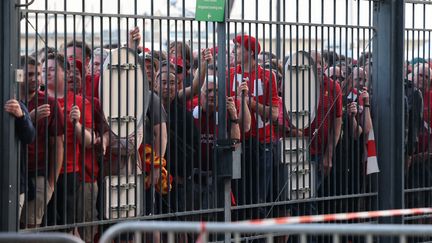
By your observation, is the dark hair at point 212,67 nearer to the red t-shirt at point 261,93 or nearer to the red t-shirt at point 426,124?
the red t-shirt at point 261,93

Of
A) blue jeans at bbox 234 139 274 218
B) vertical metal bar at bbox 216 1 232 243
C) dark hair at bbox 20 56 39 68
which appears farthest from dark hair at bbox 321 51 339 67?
dark hair at bbox 20 56 39 68

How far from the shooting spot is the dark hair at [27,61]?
8745 millimetres

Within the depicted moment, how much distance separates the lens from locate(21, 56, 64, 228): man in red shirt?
8.89 metres

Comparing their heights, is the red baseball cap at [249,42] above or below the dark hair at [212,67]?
above

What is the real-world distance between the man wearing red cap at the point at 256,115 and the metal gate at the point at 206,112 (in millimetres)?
12

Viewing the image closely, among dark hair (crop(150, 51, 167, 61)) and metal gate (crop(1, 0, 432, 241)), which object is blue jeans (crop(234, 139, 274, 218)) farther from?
dark hair (crop(150, 51, 167, 61))

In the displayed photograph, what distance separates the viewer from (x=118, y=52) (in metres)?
9.43

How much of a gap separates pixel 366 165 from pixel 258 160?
145 cm

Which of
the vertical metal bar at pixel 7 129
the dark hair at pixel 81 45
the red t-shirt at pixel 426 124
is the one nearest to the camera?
the vertical metal bar at pixel 7 129

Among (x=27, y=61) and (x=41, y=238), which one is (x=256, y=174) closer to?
(x=27, y=61)

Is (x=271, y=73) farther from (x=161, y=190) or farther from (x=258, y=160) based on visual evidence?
(x=161, y=190)

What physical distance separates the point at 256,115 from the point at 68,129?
74.5 inches

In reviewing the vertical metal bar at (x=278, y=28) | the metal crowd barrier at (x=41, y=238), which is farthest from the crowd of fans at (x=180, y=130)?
the metal crowd barrier at (x=41, y=238)

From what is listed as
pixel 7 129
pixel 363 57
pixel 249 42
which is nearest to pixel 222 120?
pixel 249 42
